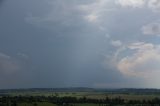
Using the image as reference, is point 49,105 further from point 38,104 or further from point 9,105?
point 9,105

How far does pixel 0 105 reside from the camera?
558 ft

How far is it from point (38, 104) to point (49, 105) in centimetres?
626

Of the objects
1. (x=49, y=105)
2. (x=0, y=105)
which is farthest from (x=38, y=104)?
→ (x=0, y=105)

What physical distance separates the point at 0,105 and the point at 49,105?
26.3 m

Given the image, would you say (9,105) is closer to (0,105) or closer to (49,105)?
(0,105)

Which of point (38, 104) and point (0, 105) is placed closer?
point (0, 105)

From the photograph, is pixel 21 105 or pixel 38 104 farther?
pixel 38 104

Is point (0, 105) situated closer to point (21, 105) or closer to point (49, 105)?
point (21, 105)

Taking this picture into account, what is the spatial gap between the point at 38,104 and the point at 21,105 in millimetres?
14161

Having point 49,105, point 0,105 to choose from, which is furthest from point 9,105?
point 49,105

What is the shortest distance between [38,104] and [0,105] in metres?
22.3

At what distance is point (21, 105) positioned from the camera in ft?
565

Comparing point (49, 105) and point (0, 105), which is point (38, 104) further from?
point (0, 105)

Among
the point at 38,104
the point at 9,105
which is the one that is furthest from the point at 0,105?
the point at 38,104
